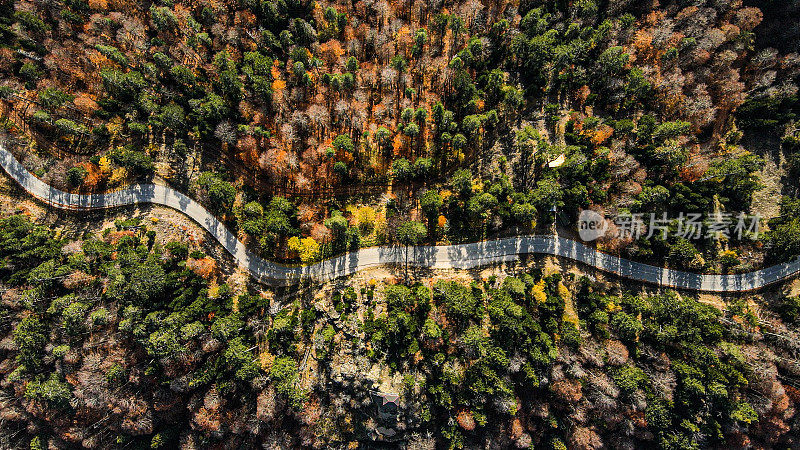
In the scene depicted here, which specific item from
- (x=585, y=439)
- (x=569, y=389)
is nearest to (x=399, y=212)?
(x=569, y=389)

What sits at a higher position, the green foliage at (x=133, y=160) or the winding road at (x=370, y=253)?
the green foliage at (x=133, y=160)

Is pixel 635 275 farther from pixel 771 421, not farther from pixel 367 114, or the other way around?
pixel 367 114

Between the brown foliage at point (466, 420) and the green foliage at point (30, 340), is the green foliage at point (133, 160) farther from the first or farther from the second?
the brown foliage at point (466, 420)

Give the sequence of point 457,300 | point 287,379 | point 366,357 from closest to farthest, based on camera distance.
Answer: point 287,379
point 457,300
point 366,357

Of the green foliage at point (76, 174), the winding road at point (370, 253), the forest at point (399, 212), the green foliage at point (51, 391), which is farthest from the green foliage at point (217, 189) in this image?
the green foliage at point (51, 391)

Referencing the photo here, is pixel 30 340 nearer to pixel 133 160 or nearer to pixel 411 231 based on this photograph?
pixel 133 160

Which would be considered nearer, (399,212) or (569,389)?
(569,389)
